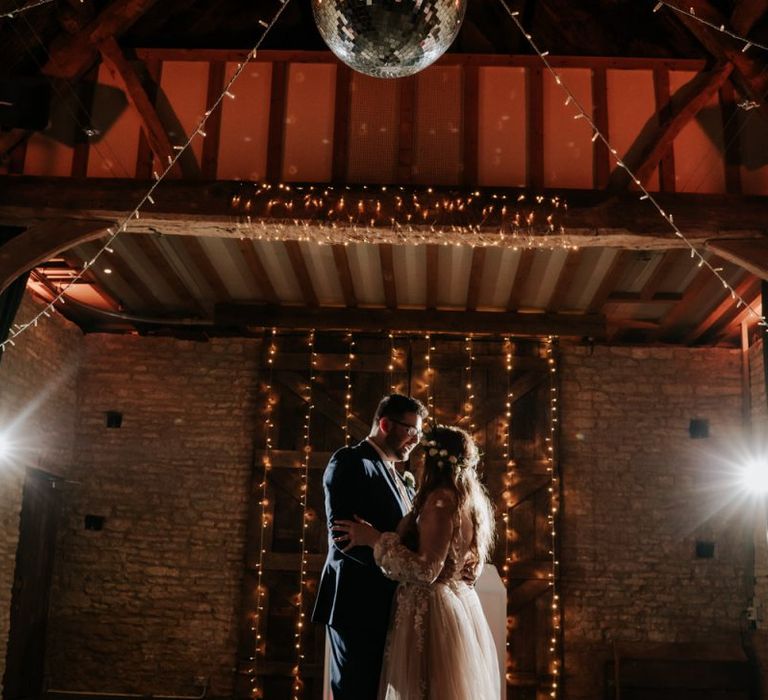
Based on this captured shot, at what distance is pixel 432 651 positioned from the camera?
12.1ft

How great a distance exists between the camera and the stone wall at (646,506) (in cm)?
875

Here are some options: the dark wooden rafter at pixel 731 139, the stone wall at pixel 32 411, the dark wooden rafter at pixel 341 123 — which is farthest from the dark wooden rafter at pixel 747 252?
the stone wall at pixel 32 411

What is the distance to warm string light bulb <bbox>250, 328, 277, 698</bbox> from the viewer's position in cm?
873

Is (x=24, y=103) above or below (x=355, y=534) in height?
above

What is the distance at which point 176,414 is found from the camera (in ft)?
30.8

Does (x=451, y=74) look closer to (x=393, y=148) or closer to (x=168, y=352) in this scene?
(x=393, y=148)

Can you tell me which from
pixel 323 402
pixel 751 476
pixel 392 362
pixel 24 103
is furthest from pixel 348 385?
pixel 24 103

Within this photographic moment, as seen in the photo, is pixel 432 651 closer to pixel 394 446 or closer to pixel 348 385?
pixel 394 446

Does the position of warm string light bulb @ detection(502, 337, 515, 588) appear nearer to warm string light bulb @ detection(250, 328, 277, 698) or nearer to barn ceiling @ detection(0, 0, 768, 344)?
barn ceiling @ detection(0, 0, 768, 344)

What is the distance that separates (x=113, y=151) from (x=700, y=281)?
4.85 metres

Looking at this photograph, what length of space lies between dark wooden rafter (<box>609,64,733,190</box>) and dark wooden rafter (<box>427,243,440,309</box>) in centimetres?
162

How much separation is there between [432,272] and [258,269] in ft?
5.03

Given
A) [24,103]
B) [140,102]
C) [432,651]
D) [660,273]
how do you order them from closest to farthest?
[432,651] → [24,103] → [140,102] → [660,273]

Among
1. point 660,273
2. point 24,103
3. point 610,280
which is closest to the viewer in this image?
point 24,103
